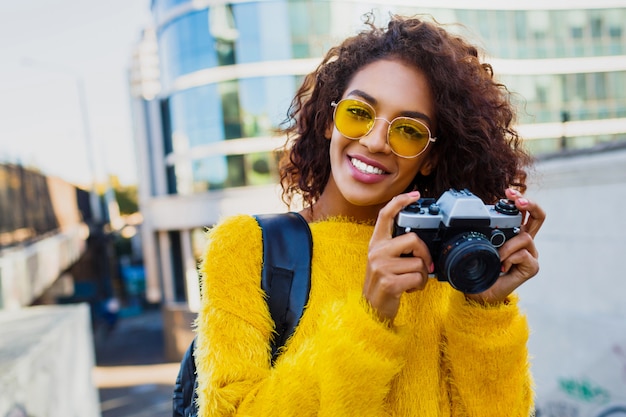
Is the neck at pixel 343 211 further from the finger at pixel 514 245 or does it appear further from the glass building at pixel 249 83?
the glass building at pixel 249 83

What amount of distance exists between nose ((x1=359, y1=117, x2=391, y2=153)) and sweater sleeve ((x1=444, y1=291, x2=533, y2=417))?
0.43 metres

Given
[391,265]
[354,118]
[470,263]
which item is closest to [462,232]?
[470,263]

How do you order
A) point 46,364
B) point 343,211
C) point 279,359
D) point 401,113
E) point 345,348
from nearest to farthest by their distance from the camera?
point 345,348, point 279,359, point 401,113, point 343,211, point 46,364

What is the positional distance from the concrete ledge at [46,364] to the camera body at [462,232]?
275cm

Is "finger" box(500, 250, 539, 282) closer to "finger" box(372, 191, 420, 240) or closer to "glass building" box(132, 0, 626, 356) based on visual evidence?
"finger" box(372, 191, 420, 240)

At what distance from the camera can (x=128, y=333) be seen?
20859mm

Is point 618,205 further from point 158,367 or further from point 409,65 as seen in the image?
point 158,367

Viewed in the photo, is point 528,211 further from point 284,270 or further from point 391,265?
point 284,270

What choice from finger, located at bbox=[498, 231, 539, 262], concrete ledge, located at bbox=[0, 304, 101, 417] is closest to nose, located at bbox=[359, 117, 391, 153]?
finger, located at bbox=[498, 231, 539, 262]

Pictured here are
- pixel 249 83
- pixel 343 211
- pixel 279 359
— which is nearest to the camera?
pixel 279 359

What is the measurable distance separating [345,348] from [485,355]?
15.8 inches

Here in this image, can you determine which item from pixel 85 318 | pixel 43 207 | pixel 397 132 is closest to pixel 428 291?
pixel 397 132

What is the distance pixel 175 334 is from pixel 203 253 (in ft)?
54.5

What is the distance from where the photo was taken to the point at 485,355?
4.08 ft
